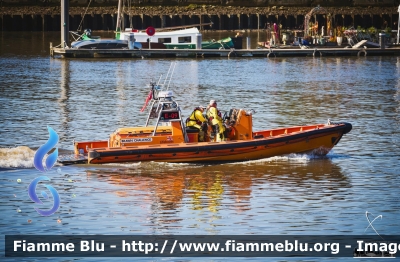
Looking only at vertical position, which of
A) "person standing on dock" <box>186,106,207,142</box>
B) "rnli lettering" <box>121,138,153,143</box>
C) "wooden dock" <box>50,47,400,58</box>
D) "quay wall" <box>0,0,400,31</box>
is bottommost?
"rnli lettering" <box>121,138,153,143</box>

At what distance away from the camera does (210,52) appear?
6544 centimetres

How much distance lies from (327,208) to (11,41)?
216ft

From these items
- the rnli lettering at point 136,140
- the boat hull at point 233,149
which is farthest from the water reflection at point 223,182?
the rnli lettering at point 136,140

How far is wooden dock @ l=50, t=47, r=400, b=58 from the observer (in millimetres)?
64812

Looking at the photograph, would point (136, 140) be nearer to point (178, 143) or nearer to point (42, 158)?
point (178, 143)

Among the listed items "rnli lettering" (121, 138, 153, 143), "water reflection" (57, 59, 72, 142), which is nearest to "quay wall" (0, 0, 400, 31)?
"water reflection" (57, 59, 72, 142)

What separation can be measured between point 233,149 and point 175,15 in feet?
231

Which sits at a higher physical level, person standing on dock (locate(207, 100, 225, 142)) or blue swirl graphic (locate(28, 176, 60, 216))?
person standing on dock (locate(207, 100, 225, 142))

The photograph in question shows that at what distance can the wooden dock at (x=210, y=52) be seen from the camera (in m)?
64.8

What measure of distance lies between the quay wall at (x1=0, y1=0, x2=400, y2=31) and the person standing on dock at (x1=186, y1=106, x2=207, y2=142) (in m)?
67.7

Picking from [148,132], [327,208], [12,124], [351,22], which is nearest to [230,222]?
[327,208]

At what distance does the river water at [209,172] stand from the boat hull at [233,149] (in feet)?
0.87

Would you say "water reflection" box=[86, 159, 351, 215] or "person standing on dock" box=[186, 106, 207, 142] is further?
"person standing on dock" box=[186, 106, 207, 142]

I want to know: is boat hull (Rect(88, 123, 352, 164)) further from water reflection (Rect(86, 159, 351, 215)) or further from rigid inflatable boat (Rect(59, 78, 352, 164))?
water reflection (Rect(86, 159, 351, 215))
